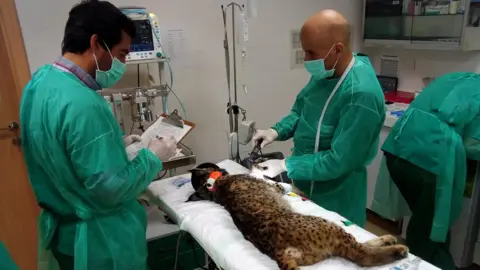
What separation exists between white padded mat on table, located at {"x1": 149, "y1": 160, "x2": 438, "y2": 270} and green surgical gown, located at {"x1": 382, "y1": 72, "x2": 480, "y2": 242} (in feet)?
2.71

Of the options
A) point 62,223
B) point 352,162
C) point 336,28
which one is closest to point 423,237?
point 352,162

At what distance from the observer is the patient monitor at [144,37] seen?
214 centimetres

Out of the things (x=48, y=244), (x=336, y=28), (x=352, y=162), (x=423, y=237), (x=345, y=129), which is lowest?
(x=423, y=237)

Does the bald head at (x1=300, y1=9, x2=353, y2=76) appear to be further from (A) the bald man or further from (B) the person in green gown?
(B) the person in green gown

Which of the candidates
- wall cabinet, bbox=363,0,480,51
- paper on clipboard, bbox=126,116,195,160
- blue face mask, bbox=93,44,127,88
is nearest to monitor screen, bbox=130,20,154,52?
paper on clipboard, bbox=126,116,195,160

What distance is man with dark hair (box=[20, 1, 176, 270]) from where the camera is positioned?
3.83 feet

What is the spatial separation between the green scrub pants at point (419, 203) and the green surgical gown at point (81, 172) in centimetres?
145

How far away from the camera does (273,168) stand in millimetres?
1750

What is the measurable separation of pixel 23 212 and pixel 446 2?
11.2 feet

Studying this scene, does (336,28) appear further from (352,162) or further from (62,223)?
(62,223)

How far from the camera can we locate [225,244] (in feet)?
4.31

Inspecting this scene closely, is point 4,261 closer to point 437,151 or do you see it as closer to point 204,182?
point 204,182

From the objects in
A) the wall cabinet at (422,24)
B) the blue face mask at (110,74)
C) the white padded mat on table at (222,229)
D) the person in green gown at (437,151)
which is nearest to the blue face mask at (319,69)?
the white padded mat on table at (222,229)

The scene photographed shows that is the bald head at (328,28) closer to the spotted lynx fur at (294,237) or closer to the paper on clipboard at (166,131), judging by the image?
the spotted lynx fur at (294,237)
